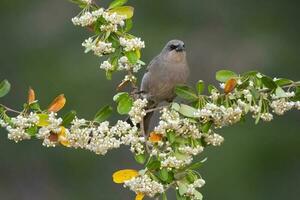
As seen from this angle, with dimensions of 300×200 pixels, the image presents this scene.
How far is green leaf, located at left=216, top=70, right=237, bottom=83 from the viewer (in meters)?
5.56

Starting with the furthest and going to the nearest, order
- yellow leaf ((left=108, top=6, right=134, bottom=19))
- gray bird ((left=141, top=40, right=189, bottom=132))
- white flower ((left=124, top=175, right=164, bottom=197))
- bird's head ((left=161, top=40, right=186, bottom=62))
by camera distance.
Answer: bird's head ((left=161, top=40, right=186, bottom=62)), gray bird ((left=141, top=40, right=189, bottom=132)), yellow leaf ((left=108, top=6, right=134, bottom=19)), white flower ((left=124, top=175, right=164, bottom=197))

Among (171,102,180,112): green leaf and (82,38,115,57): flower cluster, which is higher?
(82,38,115,57): flower cluster

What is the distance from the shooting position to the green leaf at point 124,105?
5551 mm

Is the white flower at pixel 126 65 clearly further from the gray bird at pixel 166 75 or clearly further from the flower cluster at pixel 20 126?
the gray bird at pixel 166 75

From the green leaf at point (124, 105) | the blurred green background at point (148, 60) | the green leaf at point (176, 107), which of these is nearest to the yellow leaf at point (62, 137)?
the green leaf at point (124, 105)

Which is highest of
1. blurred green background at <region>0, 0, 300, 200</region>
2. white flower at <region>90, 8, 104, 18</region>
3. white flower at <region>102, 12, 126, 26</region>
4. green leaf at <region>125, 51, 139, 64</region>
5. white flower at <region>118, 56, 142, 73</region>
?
white flower at <region>90, 8, 104, 18</region>

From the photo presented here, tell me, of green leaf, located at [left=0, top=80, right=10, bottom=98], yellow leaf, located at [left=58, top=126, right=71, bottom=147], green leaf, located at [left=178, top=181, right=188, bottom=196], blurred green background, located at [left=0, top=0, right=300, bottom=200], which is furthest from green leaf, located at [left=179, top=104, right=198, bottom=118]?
blurred green background, located at [left=0, top=0, right=300, bottom=200]

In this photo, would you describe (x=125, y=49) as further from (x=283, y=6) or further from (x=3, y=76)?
(x=283, y=6)

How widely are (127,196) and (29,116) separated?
9886mm

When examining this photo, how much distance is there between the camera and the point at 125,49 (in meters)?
5.73

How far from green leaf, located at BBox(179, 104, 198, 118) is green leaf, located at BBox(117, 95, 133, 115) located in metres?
0.31

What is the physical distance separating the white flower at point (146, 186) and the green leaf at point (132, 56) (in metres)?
0.85

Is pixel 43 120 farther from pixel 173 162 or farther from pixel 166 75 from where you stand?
pixel 166 75

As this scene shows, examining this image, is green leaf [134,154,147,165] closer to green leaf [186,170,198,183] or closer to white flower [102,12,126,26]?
green leaf [186,170,198,183]
